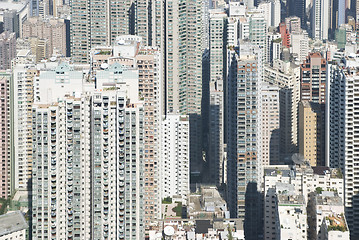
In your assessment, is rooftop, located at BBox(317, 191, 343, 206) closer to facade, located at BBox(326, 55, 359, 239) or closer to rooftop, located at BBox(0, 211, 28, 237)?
facade, located at BBox(326, 55, 359, 239)

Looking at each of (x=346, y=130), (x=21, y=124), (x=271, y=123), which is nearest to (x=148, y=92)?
(x=21, y=124)

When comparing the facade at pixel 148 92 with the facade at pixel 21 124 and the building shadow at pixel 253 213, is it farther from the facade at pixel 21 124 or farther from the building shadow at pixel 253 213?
the facade at pixel 21 124

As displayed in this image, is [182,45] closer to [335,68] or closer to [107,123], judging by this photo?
[335,68]

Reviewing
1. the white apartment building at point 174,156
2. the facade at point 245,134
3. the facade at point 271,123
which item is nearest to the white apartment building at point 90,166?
the facade at point 245,134

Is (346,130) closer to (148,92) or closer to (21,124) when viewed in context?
(148,92)

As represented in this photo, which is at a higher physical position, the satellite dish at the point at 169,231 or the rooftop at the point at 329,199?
the rooftop at the point at 329,199

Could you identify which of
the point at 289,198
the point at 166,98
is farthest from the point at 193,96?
the point at 289,198

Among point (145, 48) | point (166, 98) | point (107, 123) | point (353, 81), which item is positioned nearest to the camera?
point (107, 123)
